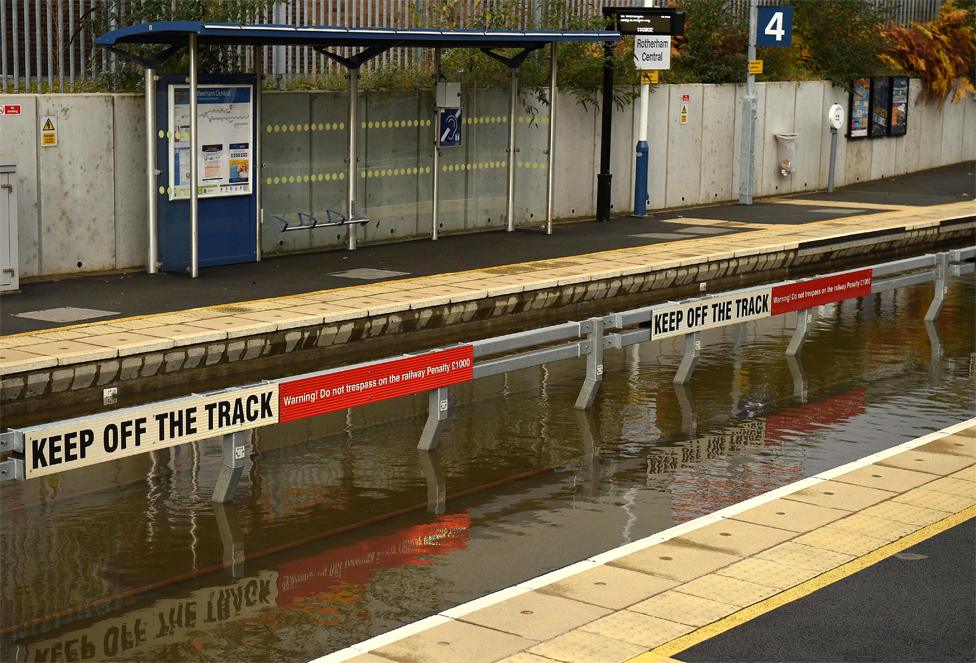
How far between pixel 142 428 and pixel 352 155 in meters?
10.9

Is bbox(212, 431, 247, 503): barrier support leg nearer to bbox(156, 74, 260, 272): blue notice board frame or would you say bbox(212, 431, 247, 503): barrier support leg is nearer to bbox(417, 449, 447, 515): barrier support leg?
bbox(417, 449, 447, 515): barrier support leg

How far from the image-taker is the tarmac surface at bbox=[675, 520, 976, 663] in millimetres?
6578

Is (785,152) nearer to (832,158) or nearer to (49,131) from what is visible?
(832,158)

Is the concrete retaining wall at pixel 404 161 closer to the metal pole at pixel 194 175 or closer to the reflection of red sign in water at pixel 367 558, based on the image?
the metal pole at pixel 194 175

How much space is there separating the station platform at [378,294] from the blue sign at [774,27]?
3.75m

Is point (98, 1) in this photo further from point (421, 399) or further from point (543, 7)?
point (543, 7)

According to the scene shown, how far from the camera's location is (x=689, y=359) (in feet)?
44.9

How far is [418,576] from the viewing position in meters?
8.23

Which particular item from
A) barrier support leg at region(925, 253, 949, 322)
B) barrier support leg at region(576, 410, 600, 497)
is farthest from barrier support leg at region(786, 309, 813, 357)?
barrier support leg at region(576, 410, 600, 497)

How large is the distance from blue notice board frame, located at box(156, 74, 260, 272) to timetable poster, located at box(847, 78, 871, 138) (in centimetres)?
1660

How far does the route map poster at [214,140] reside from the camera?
16.7 meters

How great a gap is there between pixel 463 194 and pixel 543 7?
14.5ft

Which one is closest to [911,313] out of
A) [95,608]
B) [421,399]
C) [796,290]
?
[796,290]

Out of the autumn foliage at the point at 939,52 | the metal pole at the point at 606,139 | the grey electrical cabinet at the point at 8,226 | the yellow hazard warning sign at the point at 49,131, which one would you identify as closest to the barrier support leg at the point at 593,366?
the grey electrical cabinet at the point at 8,226
